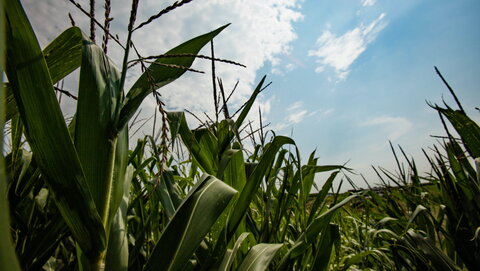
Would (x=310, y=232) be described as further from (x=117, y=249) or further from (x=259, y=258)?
(x=117, y=249)

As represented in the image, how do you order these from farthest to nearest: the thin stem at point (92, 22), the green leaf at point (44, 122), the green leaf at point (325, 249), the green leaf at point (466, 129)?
the green leaf at point (466, 129) → the green leaf at point (325, 249) → the thin stem at point (92, 22) → the green leaf at point (44, 122)

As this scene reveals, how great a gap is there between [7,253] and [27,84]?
0.35 m

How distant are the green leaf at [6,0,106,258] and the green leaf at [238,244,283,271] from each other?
0.37 meters

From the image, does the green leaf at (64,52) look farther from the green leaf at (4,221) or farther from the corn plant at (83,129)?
the green leaf at (4,221)

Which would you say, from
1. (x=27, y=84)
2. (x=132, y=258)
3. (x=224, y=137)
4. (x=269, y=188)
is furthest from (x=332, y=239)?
(x=27, y=84)

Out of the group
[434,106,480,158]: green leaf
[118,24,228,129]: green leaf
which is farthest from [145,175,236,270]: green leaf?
[434,106,480,158]: green leaf

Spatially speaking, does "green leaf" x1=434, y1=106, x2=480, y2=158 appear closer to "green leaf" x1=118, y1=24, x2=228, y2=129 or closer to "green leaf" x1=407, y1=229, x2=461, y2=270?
"green leaf" x1=407, y1=229, x2=461, y2=270

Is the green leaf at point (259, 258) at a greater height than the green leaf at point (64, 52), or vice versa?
the green leaf at point (64, 52)

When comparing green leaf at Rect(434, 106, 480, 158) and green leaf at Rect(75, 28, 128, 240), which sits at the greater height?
green leaf at Rect(434, 106, 480, 158)

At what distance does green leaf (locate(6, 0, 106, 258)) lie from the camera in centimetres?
37

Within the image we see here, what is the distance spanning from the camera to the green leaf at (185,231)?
0.45m

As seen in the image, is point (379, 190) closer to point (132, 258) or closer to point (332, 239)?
point (332, 239)

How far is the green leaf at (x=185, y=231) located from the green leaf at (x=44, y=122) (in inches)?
4.5

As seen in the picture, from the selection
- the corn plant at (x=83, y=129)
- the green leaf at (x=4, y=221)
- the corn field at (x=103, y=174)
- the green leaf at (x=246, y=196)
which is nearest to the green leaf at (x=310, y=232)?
the corn field at (x=103, y=174)
